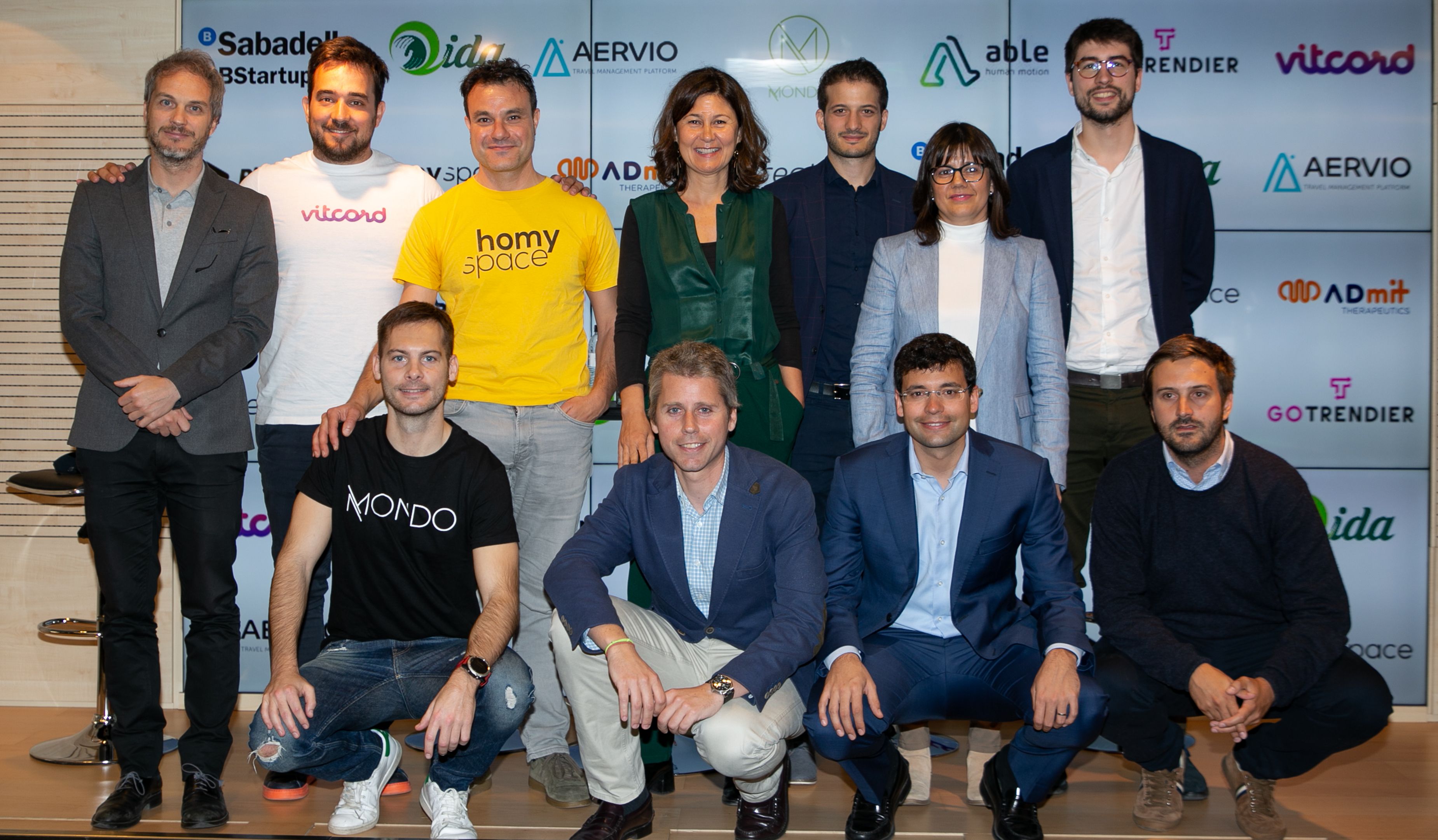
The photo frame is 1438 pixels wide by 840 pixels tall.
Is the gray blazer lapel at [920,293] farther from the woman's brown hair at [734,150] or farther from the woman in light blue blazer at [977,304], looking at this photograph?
the woman's brown hair at [734,150]

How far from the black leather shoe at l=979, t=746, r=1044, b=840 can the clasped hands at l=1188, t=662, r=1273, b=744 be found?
0.52 meters

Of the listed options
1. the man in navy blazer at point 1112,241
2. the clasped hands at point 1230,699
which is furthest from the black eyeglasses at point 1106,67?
the clasped hands at point 1230,699

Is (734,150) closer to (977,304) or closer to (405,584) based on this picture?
(977,304)

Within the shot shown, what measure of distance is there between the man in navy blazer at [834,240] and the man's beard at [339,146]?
134 centimetres

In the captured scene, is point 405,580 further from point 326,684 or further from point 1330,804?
point 1330,804

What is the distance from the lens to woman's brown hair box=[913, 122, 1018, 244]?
310cm

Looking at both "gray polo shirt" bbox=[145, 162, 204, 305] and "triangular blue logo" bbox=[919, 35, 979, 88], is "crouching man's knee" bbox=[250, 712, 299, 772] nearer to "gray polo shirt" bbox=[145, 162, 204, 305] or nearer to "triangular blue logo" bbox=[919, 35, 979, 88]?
"gray polo shirt" bbox=[145, 162, 204, 305]

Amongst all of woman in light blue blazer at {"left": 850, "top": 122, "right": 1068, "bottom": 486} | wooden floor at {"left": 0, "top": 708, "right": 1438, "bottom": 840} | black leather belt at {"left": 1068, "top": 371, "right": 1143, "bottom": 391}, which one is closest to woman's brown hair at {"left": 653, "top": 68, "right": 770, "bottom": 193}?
woman in light blue blazer at {"left": 850, "top": 122, "right": 1068, "bottom": 486}

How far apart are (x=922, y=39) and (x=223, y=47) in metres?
2.80

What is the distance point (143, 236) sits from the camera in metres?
3.04

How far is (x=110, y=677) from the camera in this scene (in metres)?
2.99

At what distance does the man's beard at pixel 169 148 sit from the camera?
3.04m

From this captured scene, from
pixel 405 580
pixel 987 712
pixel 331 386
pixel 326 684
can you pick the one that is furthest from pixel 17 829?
pixel 987 712

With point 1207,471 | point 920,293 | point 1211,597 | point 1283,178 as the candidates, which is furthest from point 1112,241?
point 1283,178
